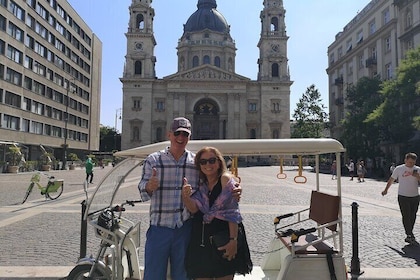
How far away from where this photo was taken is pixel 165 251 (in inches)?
140

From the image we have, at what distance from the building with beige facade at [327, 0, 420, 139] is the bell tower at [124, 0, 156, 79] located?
34.2 metres

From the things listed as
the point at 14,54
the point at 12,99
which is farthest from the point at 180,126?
Result: the point at 14,54

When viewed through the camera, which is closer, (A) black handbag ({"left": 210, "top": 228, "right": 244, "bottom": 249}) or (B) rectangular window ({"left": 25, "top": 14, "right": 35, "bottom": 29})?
(A) black handbag ({"left": 210, "top": 228, "right": 244, "bottom": 249})

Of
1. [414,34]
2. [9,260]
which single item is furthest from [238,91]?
[9,260]

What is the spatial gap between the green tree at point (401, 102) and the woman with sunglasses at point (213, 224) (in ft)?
98.4

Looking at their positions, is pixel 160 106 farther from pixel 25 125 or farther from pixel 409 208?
pixel 409 208

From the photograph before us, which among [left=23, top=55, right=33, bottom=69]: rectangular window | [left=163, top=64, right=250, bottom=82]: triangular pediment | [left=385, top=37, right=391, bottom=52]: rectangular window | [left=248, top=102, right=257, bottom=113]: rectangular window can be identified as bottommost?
[left=248, top=102, right=257, bottom=113]: rectangular window

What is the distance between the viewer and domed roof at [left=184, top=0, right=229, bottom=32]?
283 feet

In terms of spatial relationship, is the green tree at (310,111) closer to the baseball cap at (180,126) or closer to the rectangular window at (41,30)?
the rectangular window at (41,30)

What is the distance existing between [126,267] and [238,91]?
231 feet

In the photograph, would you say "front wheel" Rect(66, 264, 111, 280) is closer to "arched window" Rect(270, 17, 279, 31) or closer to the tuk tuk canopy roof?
the tuk tuk canopy roof

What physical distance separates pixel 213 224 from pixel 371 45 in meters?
52.0

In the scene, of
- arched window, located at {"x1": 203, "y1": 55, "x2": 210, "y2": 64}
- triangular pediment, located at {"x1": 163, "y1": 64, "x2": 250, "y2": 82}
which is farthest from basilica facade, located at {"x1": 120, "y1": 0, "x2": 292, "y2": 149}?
arched window, located at {"x1": 203, "y1": 55, "x2": 210, "y2": 64}

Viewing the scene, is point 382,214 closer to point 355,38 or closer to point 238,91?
point 355,38
